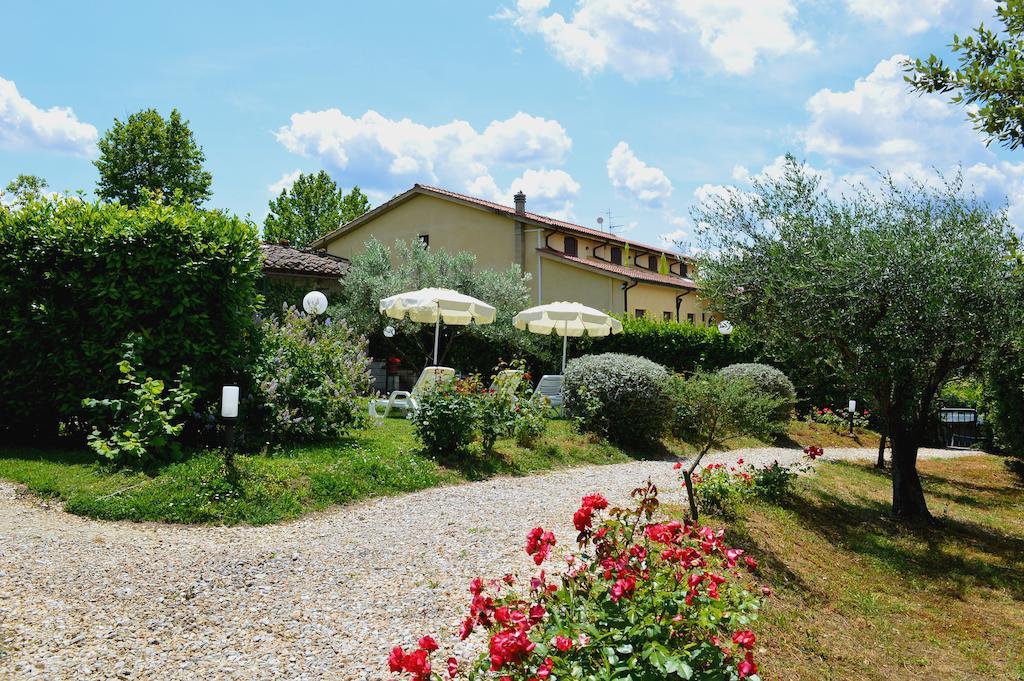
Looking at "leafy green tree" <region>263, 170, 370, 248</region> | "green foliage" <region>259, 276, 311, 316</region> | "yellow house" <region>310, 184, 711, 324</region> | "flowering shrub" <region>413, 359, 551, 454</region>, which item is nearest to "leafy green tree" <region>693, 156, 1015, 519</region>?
"flowering shrub" <region>413, 359, 551, 454</region>

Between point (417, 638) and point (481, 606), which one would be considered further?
point (417, 638)

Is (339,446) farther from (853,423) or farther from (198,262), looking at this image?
(853,423)

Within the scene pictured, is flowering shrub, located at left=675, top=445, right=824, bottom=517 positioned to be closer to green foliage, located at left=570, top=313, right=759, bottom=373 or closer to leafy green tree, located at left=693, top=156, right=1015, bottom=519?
leafy green tree, located at left=693, top=156, right=1015, bottom=519

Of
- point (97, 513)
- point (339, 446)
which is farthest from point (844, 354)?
point (97, 513)

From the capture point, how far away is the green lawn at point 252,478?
20.1 ft

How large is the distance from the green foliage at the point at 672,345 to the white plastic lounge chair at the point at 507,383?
7.48 metres

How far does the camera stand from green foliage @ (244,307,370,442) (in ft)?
27.9

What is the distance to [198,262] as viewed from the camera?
8250 mm

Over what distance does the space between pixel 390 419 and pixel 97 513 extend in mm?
6401

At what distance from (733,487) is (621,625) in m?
5.16

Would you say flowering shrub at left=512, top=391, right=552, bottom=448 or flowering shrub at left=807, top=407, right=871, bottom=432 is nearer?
flowering shrub at left=512, top=391, right=552, bottom=448

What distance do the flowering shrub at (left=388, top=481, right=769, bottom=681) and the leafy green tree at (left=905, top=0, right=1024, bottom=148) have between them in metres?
3.72

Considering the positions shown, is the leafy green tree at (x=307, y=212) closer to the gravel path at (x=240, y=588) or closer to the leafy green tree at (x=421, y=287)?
the leafy green tree at (x=421, y=287)

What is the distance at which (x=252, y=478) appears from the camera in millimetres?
6750
